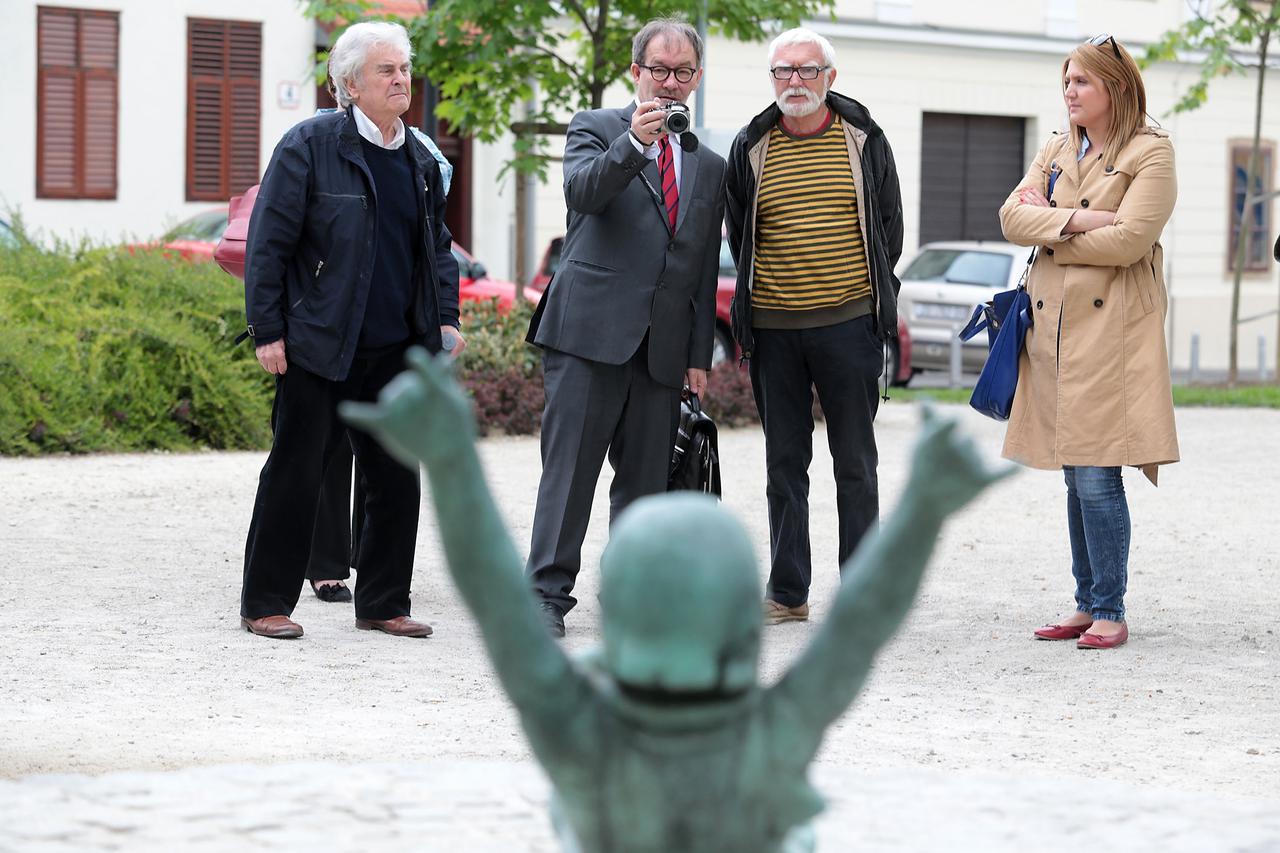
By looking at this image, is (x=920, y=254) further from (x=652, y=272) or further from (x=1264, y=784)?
(x=1264, y=784)

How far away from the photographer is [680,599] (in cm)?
254

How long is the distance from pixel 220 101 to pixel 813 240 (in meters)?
21.3

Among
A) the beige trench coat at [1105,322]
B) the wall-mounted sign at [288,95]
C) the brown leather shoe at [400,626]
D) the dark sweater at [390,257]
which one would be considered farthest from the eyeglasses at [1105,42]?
the wall-mounted sign at [288,95]

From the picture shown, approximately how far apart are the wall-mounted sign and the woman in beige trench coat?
2158 cm

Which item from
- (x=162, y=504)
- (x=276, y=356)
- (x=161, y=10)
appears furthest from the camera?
(x=161, y=10)

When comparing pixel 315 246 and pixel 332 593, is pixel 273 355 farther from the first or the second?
pixel 332 593

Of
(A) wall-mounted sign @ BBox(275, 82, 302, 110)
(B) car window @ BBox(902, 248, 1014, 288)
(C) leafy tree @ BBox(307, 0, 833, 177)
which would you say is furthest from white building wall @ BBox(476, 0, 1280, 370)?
(C) leafy tree @ BBox(307, 0, 833, 177)

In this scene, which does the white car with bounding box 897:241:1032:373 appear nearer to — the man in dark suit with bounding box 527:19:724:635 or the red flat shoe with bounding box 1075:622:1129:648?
the red flat shoe with bounding box 1075:622:1129:648

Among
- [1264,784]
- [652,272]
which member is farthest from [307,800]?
[652,272]

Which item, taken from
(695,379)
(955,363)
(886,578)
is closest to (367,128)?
(695,379)

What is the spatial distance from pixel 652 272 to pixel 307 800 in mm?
2899

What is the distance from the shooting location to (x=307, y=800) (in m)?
4.21

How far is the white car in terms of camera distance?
21703 millimetres

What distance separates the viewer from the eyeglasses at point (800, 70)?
675 cm
